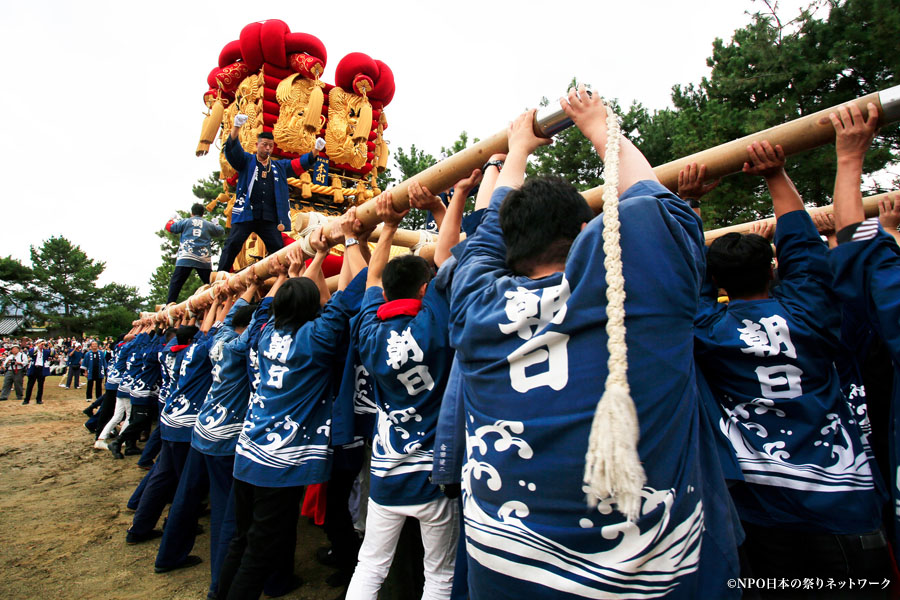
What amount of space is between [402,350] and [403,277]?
15.5 inches

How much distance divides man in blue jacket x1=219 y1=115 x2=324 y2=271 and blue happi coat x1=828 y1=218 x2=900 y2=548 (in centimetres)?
523

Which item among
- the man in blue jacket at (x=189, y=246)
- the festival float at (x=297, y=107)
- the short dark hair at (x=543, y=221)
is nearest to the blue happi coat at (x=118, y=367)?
the man in blue jacket at (x=189, y=246)

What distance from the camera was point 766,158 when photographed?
5.65ft

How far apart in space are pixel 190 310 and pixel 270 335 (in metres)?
3.87

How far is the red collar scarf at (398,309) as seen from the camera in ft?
7.54

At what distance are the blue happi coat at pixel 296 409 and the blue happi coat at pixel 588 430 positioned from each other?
1.61 m

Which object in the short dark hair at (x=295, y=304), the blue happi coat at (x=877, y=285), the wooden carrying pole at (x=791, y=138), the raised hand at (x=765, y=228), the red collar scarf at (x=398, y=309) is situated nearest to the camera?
the blue happi coat at (x=877, y=285)

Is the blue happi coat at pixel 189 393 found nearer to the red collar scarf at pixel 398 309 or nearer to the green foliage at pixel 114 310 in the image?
the red collar scarf at pixel 398 309

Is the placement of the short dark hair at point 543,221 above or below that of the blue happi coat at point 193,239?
below

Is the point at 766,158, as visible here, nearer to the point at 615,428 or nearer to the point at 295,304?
the point at 615,428

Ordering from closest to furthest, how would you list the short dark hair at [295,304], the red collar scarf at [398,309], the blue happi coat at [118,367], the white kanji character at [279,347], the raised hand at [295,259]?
1. the red collar scarf at [398,309]
2. the white kanji character at [279,347]
3. the short dark hair at [295,304]
4. the raised hand at [295,259]
5. the blue happi coat at [118,367]

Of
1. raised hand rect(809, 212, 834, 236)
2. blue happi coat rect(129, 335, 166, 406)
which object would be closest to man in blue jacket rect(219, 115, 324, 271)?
blue happi coat rect(129, 335, 166, 406)

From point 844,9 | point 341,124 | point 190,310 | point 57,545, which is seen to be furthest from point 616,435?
point 844,9

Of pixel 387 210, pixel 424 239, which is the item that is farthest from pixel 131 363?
pixel 387 210
